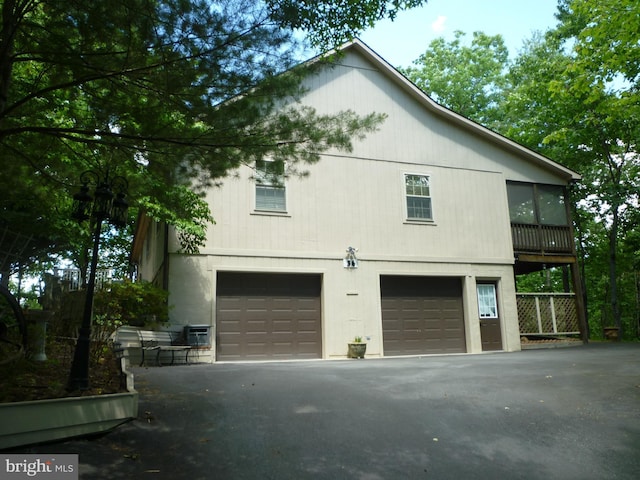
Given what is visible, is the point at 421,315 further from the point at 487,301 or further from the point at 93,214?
the point at 93,214

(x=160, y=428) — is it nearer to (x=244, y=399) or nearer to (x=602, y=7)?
(x=244, y=399)

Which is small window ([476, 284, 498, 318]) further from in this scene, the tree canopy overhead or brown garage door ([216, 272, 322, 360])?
the tree canopy overhead

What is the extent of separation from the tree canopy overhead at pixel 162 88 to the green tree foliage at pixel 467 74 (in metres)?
25.3

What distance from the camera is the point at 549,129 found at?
71.8 feet

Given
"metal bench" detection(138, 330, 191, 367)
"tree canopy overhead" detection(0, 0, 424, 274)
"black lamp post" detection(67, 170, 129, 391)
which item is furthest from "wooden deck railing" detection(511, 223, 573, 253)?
"black lamp post" detection(67, 170, 129, 391)

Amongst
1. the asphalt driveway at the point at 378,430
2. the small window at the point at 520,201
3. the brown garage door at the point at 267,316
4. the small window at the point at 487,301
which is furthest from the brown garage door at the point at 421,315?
the asphalt driveway at the point at 378,430

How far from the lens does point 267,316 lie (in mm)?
12719

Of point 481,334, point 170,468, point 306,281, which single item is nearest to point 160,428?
point 170,468

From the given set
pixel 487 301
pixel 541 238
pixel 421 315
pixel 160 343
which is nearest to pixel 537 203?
pixel 541 238

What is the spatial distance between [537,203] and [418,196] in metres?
4.67

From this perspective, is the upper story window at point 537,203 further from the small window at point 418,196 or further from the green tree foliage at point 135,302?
the green tree foliage at point 135,302

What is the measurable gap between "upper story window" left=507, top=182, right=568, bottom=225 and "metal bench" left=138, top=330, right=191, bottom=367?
37.4 feet

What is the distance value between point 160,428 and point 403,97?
42.6ft

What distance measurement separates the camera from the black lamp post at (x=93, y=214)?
5.44m
